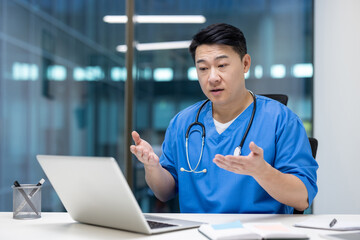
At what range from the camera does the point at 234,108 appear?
60.3 inches

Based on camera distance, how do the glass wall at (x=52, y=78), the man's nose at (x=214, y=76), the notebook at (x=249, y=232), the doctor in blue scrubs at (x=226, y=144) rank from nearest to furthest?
the notebook at (x=249, y=232) → the doctor in blue scrubs at (x=226, y=144) → the man's nose at (x=214, y=76) → the glass wall at (x=52, y=78)

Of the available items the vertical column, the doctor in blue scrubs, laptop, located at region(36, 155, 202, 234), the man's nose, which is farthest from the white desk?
the vertical column

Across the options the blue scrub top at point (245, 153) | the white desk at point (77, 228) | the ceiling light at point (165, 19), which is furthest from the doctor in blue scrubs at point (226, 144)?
the ceiling light at point (165, 19)

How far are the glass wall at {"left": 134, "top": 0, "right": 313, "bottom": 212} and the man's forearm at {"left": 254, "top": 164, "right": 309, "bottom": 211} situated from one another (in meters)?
1.57

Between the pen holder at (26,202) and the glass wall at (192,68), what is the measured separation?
5.68ft

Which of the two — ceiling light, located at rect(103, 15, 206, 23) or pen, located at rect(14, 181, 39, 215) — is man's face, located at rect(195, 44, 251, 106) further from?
ceiling light, located at rect(103, 15, 206, 23)

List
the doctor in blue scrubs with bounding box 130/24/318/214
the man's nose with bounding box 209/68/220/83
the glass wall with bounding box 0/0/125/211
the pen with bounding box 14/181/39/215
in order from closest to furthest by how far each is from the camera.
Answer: the pen with bounding box 14/181/39/215 → the doctor in blue scrubs with bounding box 130/24/318/214 → the man's nose with bounding box 209/68/220/83 → the glass wall with bounding box 0/0/125/211

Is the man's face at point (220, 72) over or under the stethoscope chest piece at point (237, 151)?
over

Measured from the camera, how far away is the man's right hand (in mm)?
1256

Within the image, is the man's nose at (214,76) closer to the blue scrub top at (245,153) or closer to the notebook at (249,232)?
the blue scrub top at (245,153)

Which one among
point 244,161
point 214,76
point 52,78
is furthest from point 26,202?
point 52,78

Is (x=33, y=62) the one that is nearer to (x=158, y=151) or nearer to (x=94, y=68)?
(x=94, y=68)

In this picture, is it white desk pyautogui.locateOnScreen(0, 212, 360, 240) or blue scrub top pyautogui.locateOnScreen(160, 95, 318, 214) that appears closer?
white desk pyautogui.locateOnScreen(0, 212, 360, 240)

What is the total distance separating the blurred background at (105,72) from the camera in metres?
2.82
